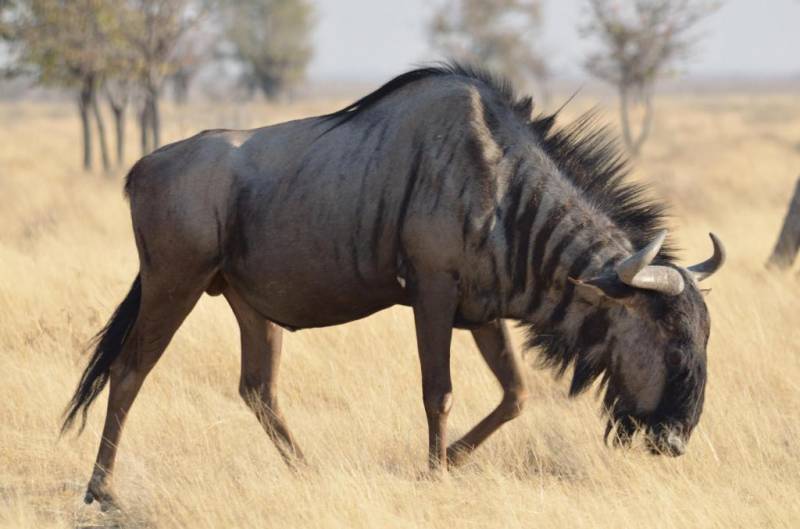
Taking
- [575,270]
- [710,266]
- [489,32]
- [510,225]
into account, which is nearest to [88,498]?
[510,225]

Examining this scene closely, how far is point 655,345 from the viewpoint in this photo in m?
4.88

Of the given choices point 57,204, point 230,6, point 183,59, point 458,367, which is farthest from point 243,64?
point 458,367

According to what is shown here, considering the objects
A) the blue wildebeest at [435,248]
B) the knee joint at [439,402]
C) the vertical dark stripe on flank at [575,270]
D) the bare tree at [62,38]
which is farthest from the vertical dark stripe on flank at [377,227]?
the bare tree at [62,38]

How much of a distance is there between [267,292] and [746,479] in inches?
86.5

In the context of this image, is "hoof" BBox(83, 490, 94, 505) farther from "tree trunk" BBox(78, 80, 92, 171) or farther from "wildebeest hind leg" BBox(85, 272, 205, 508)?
"tree trunk" BBox(78, 80, 92, 171)

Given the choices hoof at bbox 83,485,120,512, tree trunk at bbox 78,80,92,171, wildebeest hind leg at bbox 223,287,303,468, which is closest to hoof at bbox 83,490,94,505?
hoof at bbox 83,485,120,512

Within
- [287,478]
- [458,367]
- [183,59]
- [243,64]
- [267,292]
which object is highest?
[267,292]

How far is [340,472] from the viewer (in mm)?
5020

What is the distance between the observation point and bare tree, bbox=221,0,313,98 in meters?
72.4

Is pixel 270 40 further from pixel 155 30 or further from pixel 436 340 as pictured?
pixel 436 340

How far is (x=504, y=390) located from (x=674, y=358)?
3.33ft

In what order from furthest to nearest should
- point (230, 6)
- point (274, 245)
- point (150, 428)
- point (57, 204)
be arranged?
1. point (230, 6)
2. point (57, 204)
3. point (150, 428)
4. point (274, 245)

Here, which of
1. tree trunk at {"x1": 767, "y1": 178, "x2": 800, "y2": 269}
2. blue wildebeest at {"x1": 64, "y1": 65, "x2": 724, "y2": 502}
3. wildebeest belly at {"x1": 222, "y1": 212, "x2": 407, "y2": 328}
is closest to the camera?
blue wildebeest at {"x1": 64, "y1": 65, "x2": 724, "y2": 502}

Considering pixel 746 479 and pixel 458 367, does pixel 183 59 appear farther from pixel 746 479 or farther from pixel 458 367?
pixel 746 479
